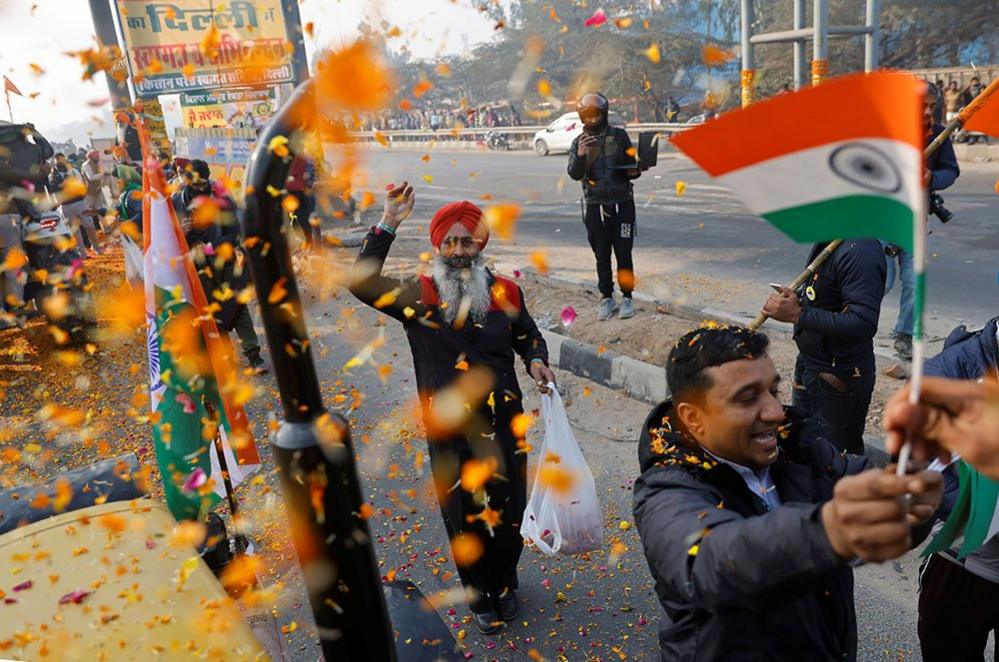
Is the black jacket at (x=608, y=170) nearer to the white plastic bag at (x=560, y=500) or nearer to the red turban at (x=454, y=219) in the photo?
the red turban at (x=454, y=219)

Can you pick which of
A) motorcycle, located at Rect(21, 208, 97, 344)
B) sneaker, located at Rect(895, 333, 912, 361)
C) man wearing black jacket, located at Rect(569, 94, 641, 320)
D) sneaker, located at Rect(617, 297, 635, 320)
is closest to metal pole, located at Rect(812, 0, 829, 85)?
man wearing black jacket, located at Rect(569, 94, 641, 320)

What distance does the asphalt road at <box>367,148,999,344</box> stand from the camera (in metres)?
8.09

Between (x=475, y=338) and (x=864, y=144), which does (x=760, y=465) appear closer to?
(x=864, y=144)

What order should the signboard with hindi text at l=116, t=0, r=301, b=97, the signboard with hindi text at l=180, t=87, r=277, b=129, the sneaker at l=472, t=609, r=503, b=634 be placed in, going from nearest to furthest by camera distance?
1. the sneaker at l=472, t=609, r=503, b=634
2. the signboard with hindi text at l=116, t=0, r=301, b=97
3. the signboard with hindi text at l=180, t=87, r=277, b=129

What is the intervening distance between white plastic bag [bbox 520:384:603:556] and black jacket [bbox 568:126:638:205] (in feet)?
13.6

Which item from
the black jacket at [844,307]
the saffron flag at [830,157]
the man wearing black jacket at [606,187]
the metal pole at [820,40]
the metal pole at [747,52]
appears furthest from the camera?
the metal pole at [747,52]

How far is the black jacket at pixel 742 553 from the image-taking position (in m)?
1.43

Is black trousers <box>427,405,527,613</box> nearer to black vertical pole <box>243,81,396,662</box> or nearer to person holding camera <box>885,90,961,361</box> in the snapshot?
black vertical pole <box>243,81,396,662</box>

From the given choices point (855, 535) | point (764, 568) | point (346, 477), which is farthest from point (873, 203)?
point (346, 477)

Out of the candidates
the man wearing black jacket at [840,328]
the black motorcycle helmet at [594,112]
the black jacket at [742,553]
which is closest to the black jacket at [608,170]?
the black motorcycle helmet at [594,112]

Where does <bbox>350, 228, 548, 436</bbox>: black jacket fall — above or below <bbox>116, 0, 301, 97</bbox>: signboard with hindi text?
below

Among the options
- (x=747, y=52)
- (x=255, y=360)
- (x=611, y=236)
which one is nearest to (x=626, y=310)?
(x=611, y=236)

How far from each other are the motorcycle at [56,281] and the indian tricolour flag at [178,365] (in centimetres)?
603

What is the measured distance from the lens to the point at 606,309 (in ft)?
25.8
